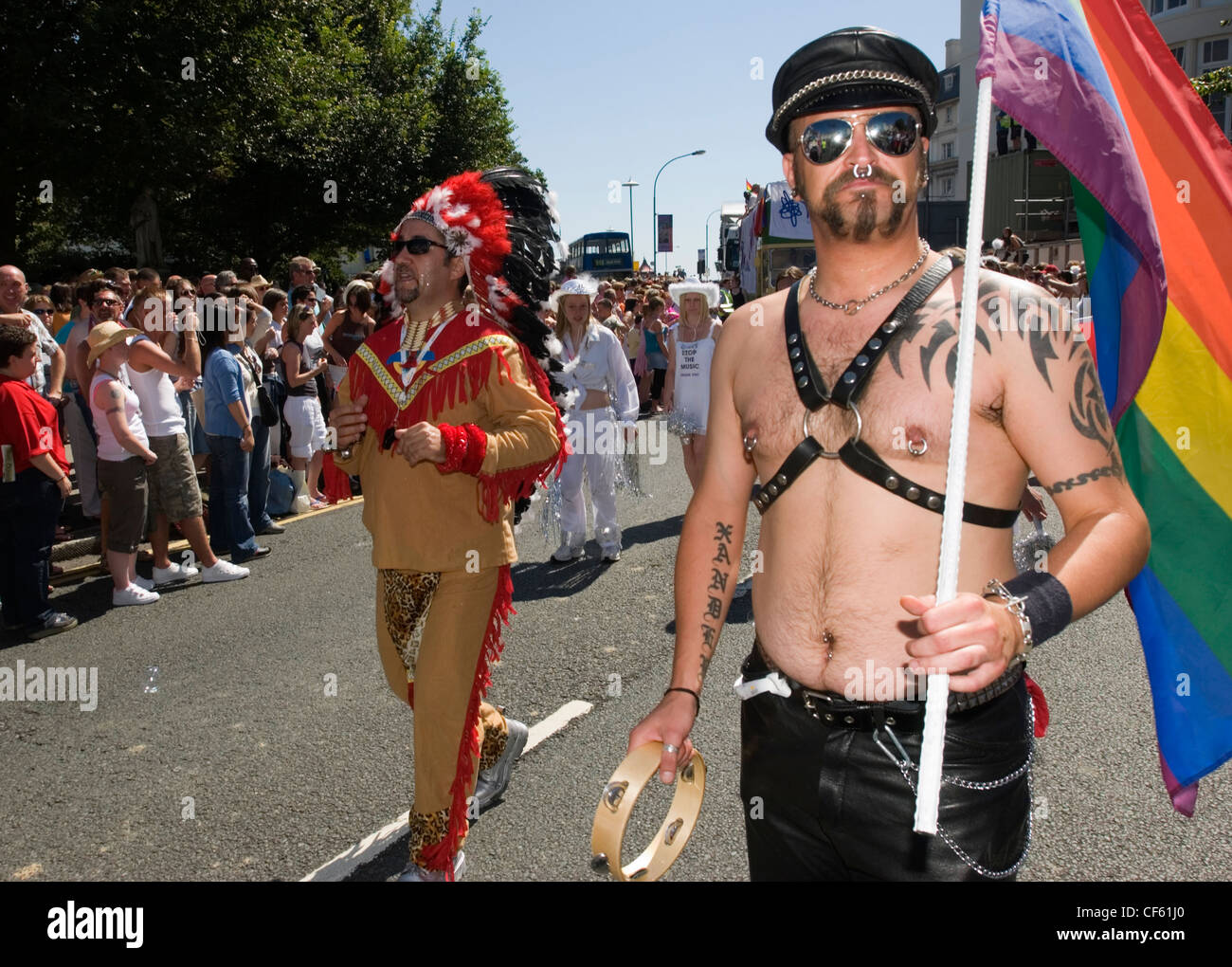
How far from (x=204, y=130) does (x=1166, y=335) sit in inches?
740

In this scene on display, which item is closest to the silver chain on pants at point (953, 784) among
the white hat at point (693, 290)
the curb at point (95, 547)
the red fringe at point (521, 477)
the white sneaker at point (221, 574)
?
the red fringe at point (521, 477)

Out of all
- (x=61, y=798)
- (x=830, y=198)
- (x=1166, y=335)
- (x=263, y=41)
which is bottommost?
(x=61, y=798)

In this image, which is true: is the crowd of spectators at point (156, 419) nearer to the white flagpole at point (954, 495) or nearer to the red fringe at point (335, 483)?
the red fringe at point (335, 483)

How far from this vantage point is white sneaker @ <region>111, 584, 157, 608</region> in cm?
692

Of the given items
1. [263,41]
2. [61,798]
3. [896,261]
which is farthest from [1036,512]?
[263,41]

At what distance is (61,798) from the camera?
4.21m

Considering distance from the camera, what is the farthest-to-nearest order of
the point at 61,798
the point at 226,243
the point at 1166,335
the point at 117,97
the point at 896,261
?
1. the point at 226,243
2. the point at 117,97
3. the point at 61,798
4. the point at 1166,335
5. the point at 896,261

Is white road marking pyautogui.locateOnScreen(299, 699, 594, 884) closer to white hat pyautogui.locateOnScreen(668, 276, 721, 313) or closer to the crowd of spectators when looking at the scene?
the crowd of spectators

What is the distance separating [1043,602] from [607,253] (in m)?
41.8

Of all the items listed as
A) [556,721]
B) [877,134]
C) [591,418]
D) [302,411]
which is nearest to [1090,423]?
[877,134]

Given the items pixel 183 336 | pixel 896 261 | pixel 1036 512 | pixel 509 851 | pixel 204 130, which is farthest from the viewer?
pixel 204 130

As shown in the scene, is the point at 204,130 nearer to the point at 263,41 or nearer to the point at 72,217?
the point at 263,41

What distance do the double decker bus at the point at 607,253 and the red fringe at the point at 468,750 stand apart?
3920cm

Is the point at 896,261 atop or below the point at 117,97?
below
